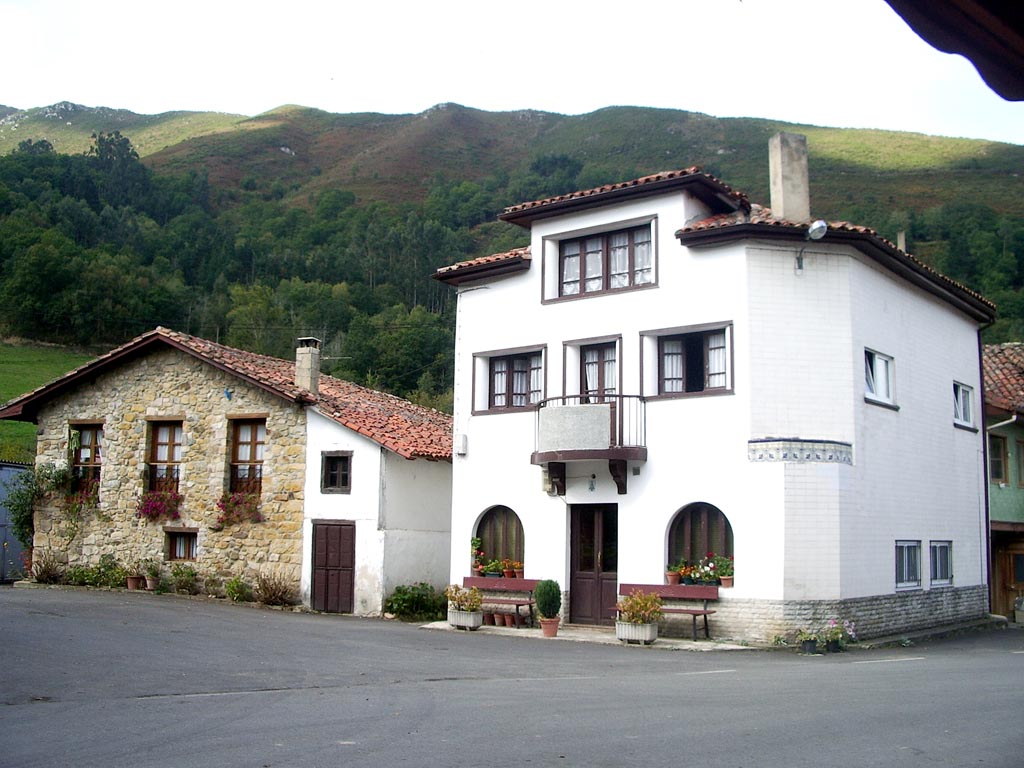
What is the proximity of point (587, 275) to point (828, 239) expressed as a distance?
15.4 feet

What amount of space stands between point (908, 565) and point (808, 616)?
13.3 ft

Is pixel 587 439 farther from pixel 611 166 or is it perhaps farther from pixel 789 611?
pixel 611 166

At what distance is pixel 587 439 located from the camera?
19.6 metres

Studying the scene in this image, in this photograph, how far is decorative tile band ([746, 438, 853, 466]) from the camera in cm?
1831

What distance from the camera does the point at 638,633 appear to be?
18141 millimetres

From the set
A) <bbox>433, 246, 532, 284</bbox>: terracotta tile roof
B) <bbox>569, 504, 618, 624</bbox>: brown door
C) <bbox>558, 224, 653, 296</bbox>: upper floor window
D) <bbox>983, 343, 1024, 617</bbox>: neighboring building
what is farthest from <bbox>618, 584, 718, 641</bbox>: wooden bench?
<bbox>983, 343, 1024, 617</bbox>: neighboring building

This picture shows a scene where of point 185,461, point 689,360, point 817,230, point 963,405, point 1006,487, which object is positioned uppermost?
point 817,230

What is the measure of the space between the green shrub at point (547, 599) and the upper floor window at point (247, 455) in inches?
323

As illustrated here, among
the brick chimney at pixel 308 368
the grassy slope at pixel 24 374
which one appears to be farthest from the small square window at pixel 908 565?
the grassy slope at pixel 24 374

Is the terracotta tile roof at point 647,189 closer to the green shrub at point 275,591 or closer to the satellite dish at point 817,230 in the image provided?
the satellite dish at point 817,230

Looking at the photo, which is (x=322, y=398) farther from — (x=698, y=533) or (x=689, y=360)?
(x=698, y=533)

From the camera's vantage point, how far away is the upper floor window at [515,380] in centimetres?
2166

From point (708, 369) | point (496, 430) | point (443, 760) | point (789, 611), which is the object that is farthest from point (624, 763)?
point (496, 430)

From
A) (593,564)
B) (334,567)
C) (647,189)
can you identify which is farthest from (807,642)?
(334,567)
